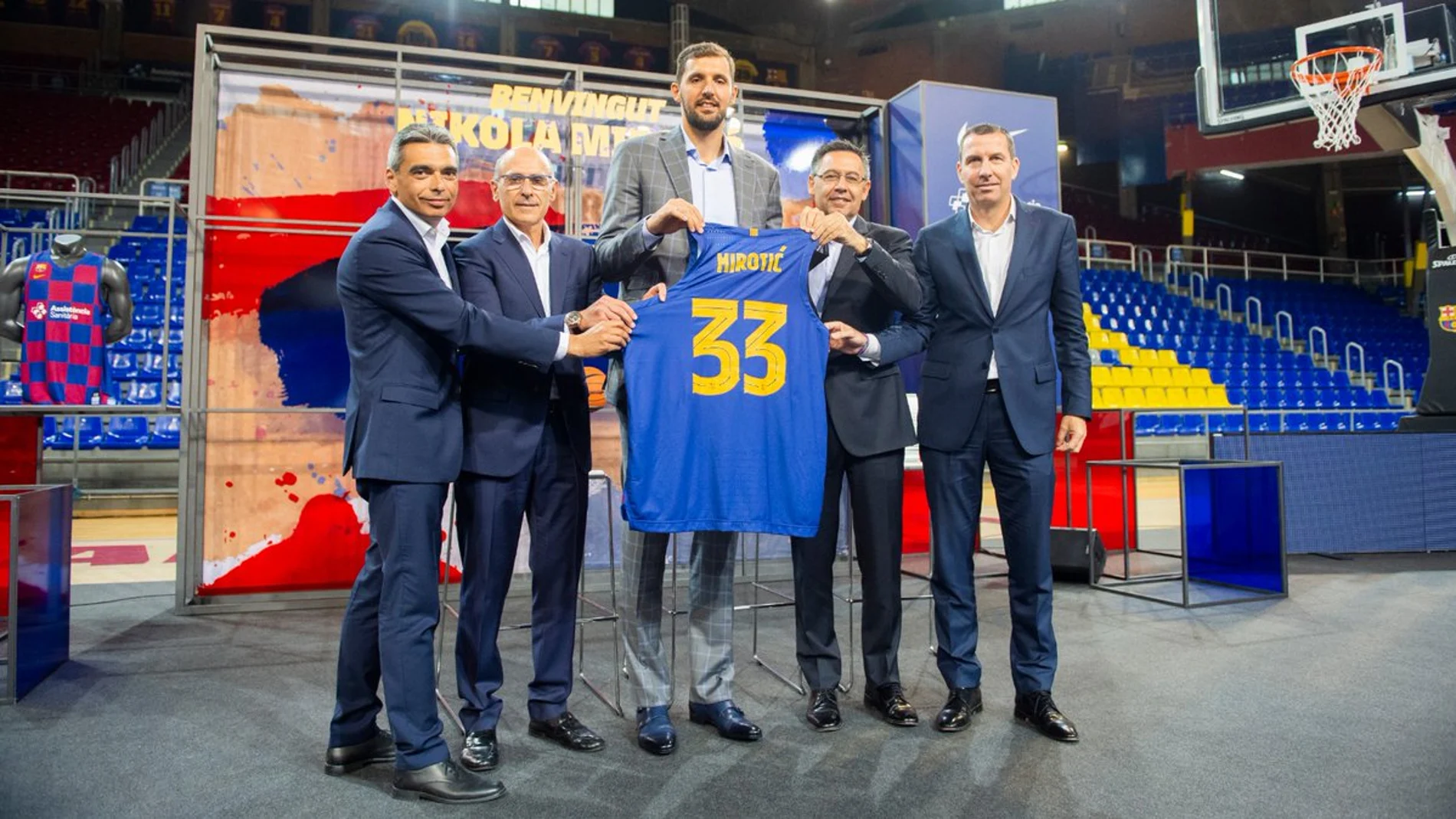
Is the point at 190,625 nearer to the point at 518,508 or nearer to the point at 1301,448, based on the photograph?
the point at 518,508

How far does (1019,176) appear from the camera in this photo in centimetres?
544

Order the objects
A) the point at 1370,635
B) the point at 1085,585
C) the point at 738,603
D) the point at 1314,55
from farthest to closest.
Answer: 1. the point at 1314,55
2. the point at 1085,585
3. the point at 738,603
4. the point at 1370,635

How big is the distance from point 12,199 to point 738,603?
1299 cm

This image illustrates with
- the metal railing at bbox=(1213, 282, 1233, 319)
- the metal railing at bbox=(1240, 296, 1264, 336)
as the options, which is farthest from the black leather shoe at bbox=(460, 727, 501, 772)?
the metal railing at bbox=(1240, 296, 1264, 336)

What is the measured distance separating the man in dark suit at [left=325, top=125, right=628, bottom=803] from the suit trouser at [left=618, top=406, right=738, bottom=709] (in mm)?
508

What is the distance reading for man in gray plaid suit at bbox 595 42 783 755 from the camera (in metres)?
2.49

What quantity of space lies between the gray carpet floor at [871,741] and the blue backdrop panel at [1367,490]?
1.83 metres

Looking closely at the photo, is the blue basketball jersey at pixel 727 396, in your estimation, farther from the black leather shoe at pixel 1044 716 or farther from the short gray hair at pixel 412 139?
the black leather shoe at pixel 1044 716

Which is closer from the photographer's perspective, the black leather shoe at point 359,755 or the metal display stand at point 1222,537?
the black leather shoe at point 359,755

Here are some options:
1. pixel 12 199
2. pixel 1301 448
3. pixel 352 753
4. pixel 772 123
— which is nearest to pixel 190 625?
pixel 352 753

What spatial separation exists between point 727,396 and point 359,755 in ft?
4.42

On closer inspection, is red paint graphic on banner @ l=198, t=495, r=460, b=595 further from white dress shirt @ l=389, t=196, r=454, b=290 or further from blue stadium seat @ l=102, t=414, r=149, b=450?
blue stadium seat @ l=102, t=414, r=149, b=450

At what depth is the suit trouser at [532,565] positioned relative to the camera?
2.38 m

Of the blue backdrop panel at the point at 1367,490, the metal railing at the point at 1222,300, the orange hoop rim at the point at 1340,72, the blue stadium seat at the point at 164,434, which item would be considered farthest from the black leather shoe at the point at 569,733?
the metal railing at the point at 1222,300
